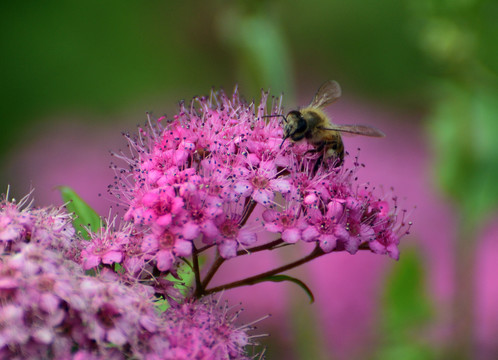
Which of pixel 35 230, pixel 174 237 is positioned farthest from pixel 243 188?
pixel 35 230

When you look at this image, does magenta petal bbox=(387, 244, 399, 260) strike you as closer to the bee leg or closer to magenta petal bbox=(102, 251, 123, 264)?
the bee leg

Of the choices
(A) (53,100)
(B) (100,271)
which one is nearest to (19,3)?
(A) (53,100)

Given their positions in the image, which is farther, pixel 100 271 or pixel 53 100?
pixel 53 100

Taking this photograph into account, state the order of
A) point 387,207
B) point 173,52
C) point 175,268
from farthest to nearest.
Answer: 1. point 173,52
2. point 387,207
3. point 175,268

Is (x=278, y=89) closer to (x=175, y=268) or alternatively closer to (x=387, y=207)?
(x=387, y=207)

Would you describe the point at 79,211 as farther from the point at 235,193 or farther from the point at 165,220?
the point at 235,193

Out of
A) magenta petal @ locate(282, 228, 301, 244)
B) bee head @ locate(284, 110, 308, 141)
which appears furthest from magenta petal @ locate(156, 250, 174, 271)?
bee head @ locate(284, 110, 308, 141)

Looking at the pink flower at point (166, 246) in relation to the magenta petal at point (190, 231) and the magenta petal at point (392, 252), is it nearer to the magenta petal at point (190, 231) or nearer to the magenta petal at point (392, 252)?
the magenta petal at point (190, 231)

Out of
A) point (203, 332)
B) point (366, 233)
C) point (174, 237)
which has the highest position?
point (366, 233)
